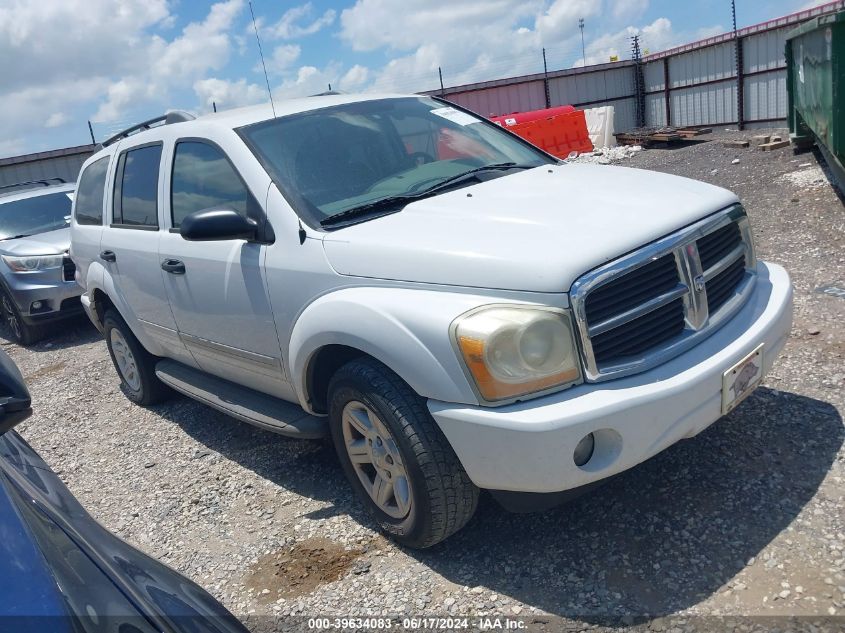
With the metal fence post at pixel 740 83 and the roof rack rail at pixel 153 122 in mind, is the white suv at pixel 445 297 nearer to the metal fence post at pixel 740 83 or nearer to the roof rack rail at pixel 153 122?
the roof rack rail at pixel 153 122

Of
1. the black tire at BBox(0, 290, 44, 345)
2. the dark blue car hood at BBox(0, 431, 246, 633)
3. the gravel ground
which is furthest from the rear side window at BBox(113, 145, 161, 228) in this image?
the black tire at BBox(0, 290, 44, 345)

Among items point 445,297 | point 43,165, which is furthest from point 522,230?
point 43,165

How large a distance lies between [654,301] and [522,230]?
1.81ft

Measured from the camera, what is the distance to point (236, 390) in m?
4.03

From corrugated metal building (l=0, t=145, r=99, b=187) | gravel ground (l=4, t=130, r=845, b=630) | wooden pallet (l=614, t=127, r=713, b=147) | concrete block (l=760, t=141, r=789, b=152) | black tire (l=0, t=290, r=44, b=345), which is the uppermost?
corrugated metal building (l=0, t=145, r=99, b=187)

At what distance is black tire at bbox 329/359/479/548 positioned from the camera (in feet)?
8.67

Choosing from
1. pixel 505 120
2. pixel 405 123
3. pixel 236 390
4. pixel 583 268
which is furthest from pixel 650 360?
pixel 505 120

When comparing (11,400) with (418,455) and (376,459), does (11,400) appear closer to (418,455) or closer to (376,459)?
(418,455)

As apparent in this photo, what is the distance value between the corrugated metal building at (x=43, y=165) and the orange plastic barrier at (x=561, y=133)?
12.1 metres

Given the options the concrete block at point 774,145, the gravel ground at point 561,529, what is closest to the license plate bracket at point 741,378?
the gravel ground at point 561,529

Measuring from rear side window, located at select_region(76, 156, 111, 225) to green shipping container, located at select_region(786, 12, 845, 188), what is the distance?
6563mm

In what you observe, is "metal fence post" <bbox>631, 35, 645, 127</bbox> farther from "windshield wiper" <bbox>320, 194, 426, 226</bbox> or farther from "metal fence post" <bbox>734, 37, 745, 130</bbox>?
"windshield wiper" <bbox>320, 194, 426, 226</bbox>

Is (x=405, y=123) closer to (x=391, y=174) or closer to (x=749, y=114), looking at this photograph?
(x=391, y=174)

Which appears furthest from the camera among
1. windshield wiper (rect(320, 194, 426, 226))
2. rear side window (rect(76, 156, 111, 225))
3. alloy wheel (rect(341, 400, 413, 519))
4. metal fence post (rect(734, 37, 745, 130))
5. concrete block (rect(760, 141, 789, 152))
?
metal fence post (rect(734, 37, 745, 130))
